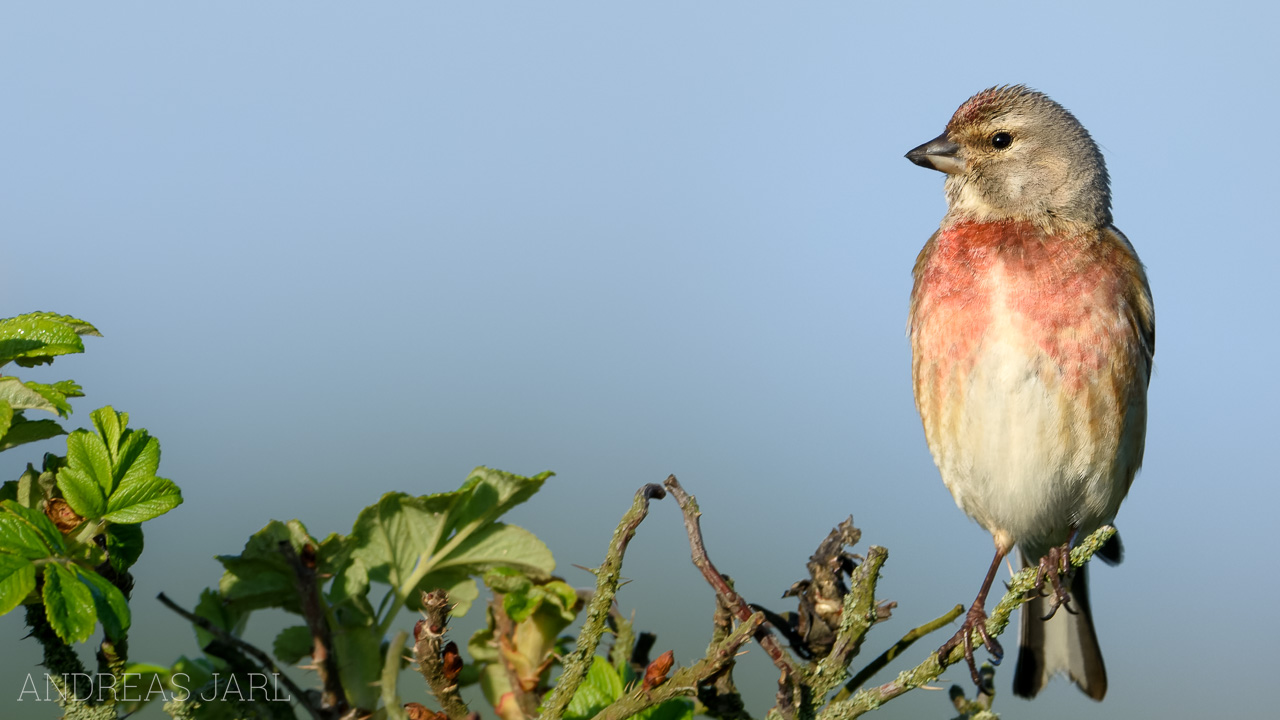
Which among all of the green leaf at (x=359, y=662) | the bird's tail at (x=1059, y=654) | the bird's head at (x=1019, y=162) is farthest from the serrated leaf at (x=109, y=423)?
the bird's head at (x=1019, y=162)

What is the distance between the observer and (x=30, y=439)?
1292 millimetres

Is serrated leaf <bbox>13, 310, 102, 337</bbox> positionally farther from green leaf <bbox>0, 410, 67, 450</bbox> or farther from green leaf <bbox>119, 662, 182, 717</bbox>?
green leaf <bbox>119, 662, 182, 717</bbox>

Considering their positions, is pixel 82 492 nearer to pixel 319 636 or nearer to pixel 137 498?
pixel 137 498

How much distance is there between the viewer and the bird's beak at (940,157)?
13.3ft

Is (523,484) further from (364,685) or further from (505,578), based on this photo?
(364,685)

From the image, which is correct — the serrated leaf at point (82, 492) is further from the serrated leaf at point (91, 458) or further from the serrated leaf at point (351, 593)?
the serrated leaf at point (351, 593)

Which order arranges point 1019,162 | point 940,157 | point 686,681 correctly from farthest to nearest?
1. point 940,157
2. point 1019,162
3. point 686,681

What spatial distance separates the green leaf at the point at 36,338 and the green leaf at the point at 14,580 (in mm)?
239

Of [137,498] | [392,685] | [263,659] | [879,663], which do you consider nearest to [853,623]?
Answer: [879,663]

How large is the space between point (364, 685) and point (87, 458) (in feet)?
1.36

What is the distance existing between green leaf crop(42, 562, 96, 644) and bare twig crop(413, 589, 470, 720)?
0.34 metres

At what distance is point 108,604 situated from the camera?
1.17 m

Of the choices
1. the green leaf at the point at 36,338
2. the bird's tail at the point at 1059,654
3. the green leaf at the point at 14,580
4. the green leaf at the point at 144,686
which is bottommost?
the green leaf at the point at 144,686

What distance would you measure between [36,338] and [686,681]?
2.76 feet
